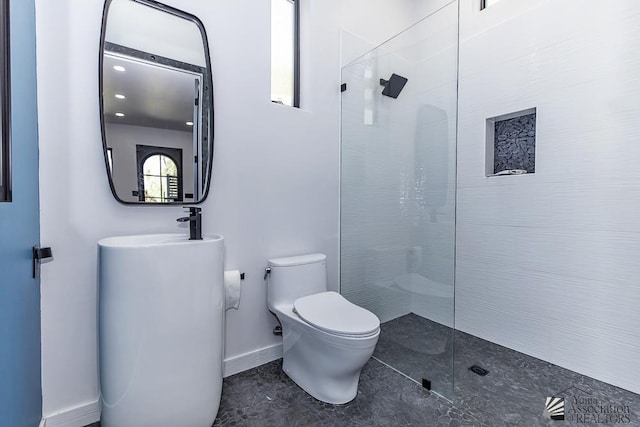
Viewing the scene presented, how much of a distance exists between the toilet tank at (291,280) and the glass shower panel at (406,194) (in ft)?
1.40

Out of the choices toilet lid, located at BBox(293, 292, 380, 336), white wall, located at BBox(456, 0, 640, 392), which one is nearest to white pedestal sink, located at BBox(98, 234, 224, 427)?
toilet lid, located at BBox(293, 292, 380, 336)

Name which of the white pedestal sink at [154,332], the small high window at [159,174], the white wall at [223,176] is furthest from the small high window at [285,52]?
the white pedestal sink at [154,332]

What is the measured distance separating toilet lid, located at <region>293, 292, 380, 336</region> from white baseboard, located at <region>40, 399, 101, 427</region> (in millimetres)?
991

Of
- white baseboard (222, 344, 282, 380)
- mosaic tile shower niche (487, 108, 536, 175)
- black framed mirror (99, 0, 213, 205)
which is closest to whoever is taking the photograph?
black framed mirror (99, 0, 213, 205)

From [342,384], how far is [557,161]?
1.83 meters

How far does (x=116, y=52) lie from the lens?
1.40m

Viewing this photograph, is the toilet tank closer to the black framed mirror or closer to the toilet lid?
the toilet lid

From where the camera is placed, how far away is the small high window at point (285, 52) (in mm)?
2068

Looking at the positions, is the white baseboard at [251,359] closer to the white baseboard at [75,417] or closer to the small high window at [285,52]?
the white baseboard at [75,417]

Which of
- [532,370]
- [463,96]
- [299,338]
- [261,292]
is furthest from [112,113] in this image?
[532,370]

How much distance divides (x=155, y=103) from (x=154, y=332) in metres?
1.07

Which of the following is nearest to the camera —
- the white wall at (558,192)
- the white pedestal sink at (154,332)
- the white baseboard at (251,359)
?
the white pedestal sink at (154,332)

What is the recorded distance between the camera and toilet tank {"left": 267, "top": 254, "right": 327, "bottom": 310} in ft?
5.93

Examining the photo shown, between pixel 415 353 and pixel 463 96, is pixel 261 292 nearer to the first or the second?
pixel 415 353
